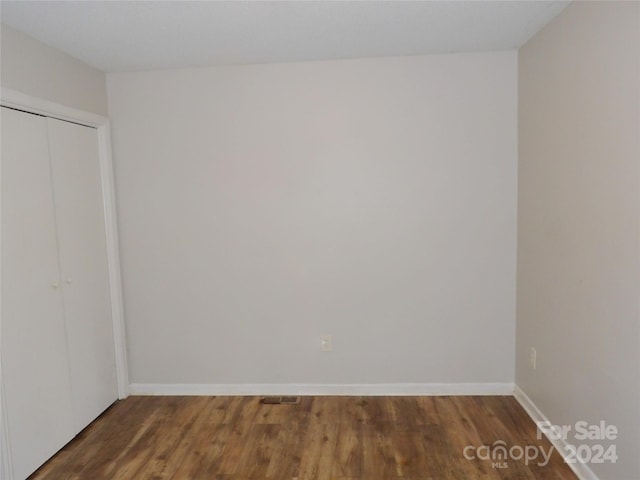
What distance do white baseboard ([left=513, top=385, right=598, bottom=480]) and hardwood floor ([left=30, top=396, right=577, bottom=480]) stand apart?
0.12 feet

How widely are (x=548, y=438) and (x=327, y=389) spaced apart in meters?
1.46

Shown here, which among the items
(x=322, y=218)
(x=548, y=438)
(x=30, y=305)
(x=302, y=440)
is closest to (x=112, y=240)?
(x=30, y=305)

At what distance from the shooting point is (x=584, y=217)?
6.66 feet

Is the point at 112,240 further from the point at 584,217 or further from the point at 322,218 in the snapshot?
the point at 584,217

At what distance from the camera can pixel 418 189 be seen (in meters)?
2.94

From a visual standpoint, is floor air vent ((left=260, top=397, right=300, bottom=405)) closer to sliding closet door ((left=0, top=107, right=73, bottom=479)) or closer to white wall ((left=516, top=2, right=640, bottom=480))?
sliding closet door ((left=0, top=107, right=73, bottom=479))

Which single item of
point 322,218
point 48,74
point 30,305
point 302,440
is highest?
point 48,74

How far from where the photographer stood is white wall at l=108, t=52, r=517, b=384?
289cm

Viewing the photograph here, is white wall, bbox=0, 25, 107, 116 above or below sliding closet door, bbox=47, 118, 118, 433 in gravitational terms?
above

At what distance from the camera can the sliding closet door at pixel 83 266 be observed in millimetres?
2547

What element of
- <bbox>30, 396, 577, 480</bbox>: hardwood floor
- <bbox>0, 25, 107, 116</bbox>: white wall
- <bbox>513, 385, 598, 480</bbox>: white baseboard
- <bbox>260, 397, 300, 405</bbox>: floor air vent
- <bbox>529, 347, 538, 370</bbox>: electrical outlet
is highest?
<bbox>0, 25, 107, 116</bbox>: white wall

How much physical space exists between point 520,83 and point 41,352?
134 inches

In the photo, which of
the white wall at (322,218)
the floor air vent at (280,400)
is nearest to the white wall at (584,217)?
the white wall at (322,218)

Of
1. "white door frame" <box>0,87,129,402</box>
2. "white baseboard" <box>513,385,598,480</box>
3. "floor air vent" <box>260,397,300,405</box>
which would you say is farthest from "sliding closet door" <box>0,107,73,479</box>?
"white baseboard" <box>513,385,598,480</box>
